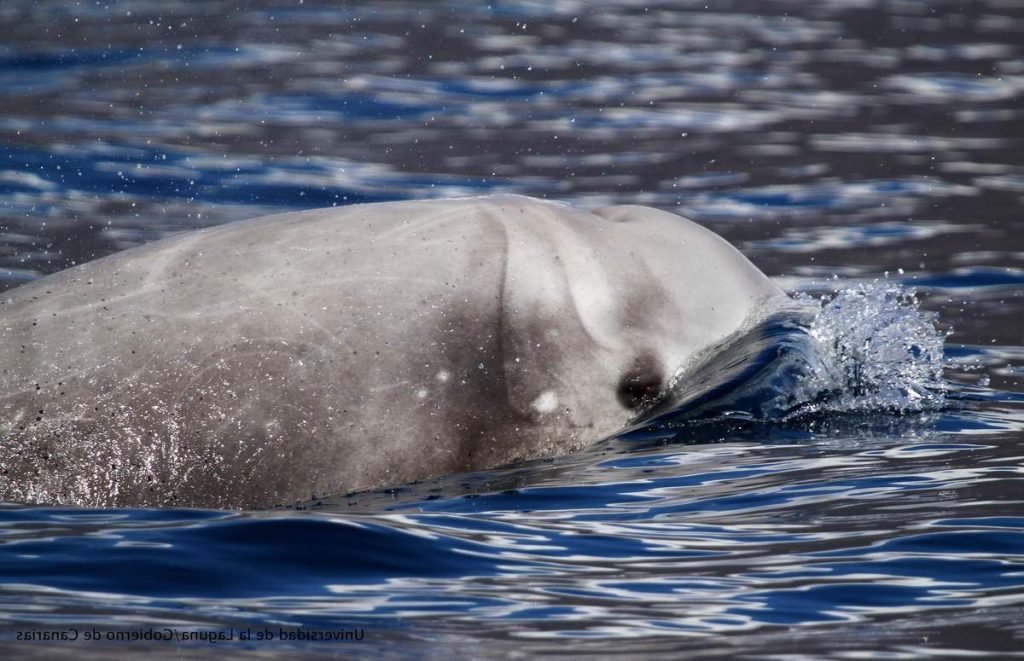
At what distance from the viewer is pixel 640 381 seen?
5539 mm

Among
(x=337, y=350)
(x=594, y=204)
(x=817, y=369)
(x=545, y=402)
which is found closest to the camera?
(x=337, y=350)

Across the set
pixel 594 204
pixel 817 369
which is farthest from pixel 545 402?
pixel 594 204

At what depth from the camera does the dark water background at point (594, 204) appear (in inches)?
165

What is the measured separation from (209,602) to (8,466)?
1.22m

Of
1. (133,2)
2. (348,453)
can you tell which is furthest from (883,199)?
(133,2)

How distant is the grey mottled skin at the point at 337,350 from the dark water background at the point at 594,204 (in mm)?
159

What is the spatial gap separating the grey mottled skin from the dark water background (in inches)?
6.3

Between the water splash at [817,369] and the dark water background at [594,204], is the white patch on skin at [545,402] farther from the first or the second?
the water splash at [817,369]

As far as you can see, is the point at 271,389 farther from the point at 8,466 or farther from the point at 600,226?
the point at 600,226

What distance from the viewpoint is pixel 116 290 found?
541cm

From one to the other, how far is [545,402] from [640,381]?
0.38 metres

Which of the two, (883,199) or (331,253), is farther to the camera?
(883,199)

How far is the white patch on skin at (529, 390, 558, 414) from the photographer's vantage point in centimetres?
534

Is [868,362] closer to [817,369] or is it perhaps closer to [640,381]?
[817,369]
